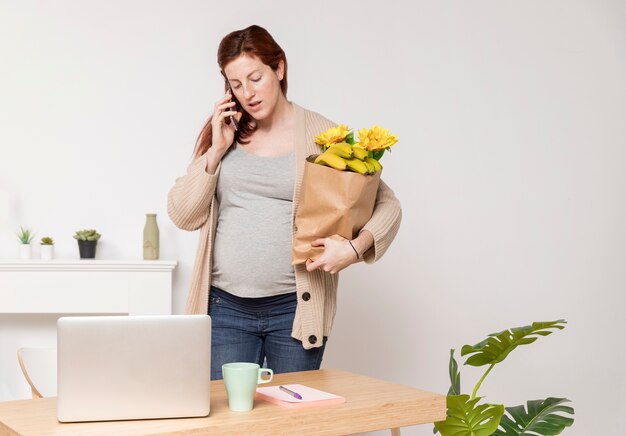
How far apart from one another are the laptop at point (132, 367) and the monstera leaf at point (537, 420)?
4.79ft

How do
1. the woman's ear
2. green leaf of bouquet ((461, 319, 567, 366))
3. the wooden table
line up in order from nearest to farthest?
the wooden table, the woman's ear, green leaf of bouquet ((461, 319, 567, 366))

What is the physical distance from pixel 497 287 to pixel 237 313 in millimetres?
2052

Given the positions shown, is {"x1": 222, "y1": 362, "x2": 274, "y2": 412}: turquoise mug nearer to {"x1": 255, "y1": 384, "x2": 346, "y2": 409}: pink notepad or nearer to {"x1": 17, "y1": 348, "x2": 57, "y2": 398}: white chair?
{"x1": 255, "y1": 384, "x2": 346, "y2": 409}: pink notepad

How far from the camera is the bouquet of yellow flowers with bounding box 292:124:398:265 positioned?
2.05 m

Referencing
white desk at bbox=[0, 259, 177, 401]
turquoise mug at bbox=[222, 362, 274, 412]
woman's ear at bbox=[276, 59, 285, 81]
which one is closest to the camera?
turquoise mug at bbox=[222, 362, 274, 412]

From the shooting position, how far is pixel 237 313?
2.20m

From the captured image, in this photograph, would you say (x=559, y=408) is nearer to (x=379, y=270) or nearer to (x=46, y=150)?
(x=379, y=270)

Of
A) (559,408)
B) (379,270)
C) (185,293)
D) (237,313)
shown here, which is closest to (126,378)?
(237,313)

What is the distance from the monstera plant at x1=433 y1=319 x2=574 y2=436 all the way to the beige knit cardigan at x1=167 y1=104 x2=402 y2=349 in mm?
Answer: 431

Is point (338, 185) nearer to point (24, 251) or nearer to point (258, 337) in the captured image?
point (258, 337)

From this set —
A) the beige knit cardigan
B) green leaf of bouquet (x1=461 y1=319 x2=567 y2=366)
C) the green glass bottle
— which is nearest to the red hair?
the beige knit cardigan

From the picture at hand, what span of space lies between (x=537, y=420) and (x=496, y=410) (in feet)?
1.14

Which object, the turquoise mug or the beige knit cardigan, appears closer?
the turquoise mug

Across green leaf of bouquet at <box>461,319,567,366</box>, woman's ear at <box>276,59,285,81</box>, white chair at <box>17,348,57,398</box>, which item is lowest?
white chair at <box>17,348,57,398</box>
